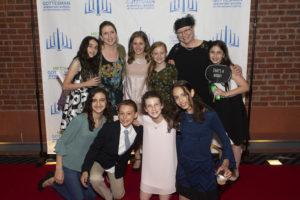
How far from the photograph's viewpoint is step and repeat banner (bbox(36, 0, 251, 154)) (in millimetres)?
3488

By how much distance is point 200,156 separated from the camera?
223 cm

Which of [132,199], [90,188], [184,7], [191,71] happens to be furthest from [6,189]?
[184,7]

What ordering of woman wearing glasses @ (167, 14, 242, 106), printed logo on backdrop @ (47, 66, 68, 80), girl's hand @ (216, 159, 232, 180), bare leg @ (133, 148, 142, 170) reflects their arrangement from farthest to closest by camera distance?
printed logo on backdrop @ (47, 66, 68, 80), bare leg @ (133, 148, 142, 170), woman wearing glasses @ (167, 14, 242, 106), girl's hand @ (216, 159, 232, 180)

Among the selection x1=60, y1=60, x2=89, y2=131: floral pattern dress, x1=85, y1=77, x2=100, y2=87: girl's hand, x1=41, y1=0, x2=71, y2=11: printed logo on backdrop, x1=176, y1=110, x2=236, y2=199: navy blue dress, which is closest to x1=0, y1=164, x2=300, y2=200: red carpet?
x1=176, y1=110, x2=236, y2=199: navy blue dress

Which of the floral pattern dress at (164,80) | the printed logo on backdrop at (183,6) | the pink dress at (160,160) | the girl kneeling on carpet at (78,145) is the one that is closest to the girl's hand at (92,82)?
the girl kneeling on carpet at (78,145)

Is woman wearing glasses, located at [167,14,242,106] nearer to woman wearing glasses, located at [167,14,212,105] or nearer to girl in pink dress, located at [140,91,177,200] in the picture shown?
woman wearing glasses, located at [167,14,212,105]

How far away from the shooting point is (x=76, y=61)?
109 inches

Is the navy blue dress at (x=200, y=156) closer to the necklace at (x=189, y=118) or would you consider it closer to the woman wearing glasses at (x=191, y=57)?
the necklace at (x=189, y=118)

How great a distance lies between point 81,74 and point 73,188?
112 cm

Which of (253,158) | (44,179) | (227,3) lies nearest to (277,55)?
(227,3)

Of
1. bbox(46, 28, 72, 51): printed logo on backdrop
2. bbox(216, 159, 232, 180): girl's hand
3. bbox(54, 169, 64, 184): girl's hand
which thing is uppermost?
bbox(46, 28, 72, 51): printed logo on backdrop

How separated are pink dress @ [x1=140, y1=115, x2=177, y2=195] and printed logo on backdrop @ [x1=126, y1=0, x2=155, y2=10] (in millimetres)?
1845

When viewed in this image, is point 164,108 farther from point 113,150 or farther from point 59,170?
point 59,170

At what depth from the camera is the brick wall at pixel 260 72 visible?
12.5 feet
